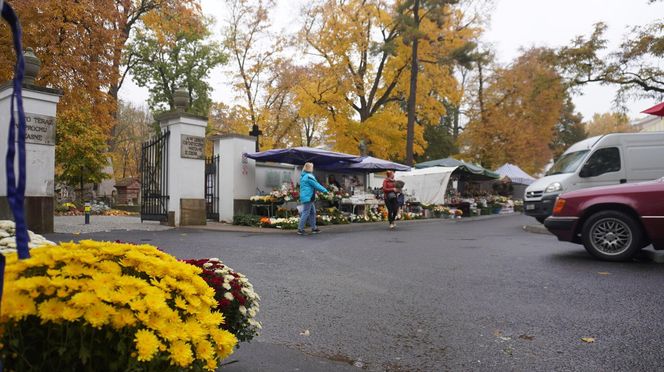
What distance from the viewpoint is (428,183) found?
2372 centimetres

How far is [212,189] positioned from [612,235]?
12.3 metres

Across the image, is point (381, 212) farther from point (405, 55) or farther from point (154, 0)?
point (154, 0)

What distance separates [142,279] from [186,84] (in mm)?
41382

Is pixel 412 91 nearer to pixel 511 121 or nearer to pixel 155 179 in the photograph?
pixel 511 121

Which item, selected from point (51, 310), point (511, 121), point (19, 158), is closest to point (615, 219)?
point (51, 310)

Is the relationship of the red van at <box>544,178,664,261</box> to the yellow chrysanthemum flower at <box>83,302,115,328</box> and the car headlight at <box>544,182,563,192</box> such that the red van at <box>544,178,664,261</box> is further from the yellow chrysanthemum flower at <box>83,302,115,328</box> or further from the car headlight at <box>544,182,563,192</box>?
the yellow chrysanthemum flower at <box>83,302,115,328</box>

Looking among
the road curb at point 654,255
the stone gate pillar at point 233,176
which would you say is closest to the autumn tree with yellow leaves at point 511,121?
the stone gate pillar at point 233,176

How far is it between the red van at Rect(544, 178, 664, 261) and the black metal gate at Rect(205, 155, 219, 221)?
36.0 feet

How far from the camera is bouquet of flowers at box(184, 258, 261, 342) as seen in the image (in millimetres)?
2718

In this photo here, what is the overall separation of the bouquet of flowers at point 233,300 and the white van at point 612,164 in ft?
37.5

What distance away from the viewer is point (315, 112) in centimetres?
2709

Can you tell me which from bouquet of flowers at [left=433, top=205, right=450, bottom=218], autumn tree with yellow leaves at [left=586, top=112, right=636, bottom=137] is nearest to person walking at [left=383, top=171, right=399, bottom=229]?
bouquet of flowers at [left=433, top=205, right=450, bottom=218]

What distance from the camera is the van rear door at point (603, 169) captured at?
1179 cm

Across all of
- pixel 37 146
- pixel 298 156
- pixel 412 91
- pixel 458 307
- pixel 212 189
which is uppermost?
pixel 412 91
